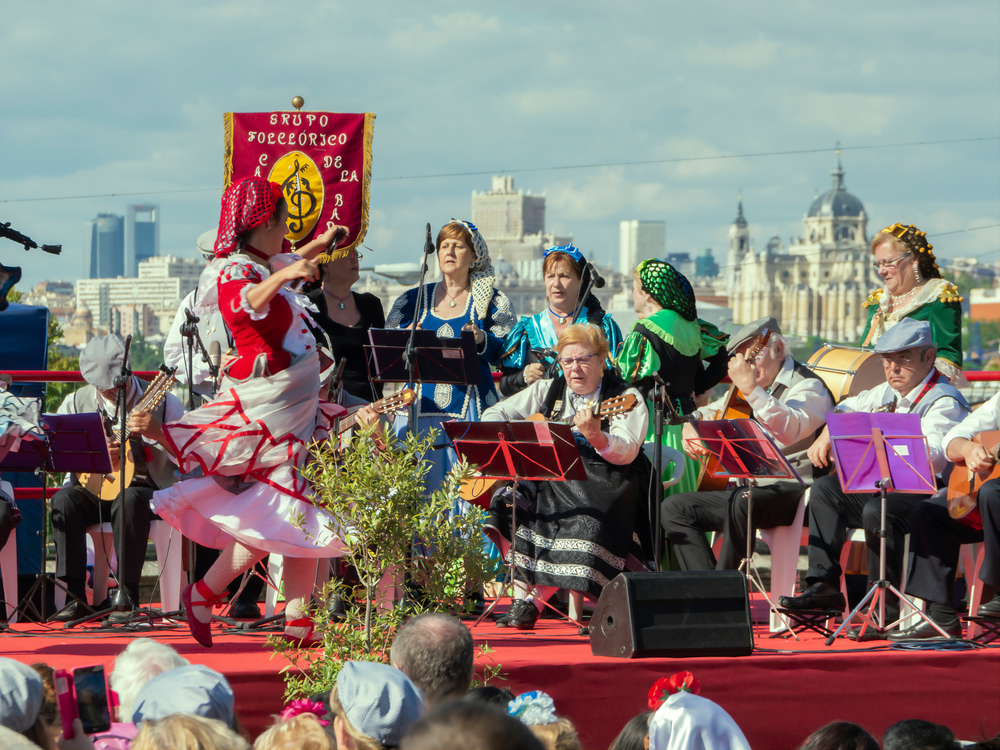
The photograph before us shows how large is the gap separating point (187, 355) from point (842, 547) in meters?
3.60

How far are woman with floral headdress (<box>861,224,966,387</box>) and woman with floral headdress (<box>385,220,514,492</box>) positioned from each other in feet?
7.43

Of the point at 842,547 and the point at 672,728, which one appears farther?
the point at 842,547

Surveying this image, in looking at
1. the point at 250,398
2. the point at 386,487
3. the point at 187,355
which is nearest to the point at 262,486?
the point at 250,398

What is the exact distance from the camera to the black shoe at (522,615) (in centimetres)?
627

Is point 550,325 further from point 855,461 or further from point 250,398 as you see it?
point 250,398

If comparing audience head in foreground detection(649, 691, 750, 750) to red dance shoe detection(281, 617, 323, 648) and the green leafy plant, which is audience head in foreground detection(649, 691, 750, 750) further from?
red dance shoe detection(281, 617, 323, 648)

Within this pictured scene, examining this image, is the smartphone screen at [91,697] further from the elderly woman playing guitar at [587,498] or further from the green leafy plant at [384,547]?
the elderly woman playing guitar at [587,498]

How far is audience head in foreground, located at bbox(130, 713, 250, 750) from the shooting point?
8.54 feet

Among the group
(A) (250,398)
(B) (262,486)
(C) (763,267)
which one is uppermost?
(C) (763,267)

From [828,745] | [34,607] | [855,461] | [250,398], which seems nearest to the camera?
[828,745]

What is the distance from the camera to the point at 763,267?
19262 cm

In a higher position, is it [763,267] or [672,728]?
[763,267]

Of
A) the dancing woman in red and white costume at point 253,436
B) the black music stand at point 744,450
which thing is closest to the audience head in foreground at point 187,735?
the dancing woman in red and white costume at point 253,436

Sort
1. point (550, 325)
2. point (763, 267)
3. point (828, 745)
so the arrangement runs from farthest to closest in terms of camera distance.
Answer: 1. point (763, 267)
2. point (550, 325)
3. point (828, 745)
